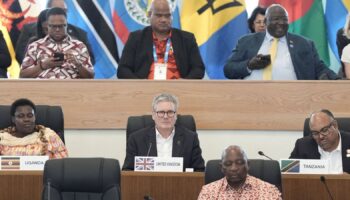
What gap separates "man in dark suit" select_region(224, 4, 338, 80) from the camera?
28.6 ft

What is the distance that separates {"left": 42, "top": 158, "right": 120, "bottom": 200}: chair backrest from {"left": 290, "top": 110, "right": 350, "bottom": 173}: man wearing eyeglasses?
5.33 ft

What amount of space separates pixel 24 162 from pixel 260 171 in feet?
5.40

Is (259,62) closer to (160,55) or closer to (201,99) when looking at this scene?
(201,99)

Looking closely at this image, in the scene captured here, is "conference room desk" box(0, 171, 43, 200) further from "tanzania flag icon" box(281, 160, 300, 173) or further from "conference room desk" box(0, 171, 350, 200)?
"tanzania flag icon" box(281, 160, 300, 173)

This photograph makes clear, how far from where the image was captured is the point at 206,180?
6.68 meters

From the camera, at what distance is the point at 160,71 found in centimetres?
874

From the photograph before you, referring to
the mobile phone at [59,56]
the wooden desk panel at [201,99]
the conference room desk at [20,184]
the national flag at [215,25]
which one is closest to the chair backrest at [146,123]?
the wooden desk panel at [201,99]

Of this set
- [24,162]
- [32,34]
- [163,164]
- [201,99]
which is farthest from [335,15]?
[24,162]

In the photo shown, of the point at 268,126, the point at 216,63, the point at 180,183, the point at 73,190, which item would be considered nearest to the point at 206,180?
the point at 180,183

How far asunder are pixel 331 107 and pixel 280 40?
2.40 ft

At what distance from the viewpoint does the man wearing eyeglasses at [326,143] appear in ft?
24.3

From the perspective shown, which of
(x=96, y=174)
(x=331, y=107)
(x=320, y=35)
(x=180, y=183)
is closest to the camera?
(x=96, y=174)

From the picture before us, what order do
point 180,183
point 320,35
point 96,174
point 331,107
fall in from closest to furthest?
point 96,174 < point 180,183 < point 331,107 < point 320,35

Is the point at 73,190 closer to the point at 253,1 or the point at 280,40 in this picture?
the point at 280,40
